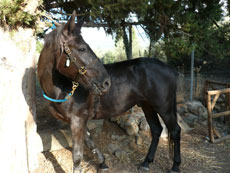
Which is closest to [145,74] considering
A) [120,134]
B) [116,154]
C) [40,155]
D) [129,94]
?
[129,94]

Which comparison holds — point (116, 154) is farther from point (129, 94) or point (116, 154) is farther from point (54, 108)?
point (54, 108)

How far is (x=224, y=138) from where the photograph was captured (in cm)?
441

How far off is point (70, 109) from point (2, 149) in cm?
87

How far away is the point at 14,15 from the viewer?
7.57ft

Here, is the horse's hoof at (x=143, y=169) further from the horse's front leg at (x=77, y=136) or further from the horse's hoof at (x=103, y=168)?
the horse's front leg at (x=77, y=136)

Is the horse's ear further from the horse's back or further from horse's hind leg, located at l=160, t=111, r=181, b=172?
horse's hind leg, located at l=160, t=111, r=181, b=172

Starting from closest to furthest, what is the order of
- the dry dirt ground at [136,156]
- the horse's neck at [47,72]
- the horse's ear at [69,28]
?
the horse's ear at [69,28], the horse's neck at [47,72], the dry dirt ground at [136,156]

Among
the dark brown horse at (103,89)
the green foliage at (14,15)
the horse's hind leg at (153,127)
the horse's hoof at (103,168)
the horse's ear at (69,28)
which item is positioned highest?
the green foliage at (14,15)

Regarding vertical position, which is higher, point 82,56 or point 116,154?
point 82,56

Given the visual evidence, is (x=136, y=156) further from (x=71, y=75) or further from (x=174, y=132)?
(x=71, y=75)

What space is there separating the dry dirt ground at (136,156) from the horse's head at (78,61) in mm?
1744

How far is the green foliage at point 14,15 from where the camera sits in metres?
2.17

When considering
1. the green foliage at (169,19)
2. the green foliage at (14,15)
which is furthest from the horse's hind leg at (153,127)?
the green foliage at (14,15)

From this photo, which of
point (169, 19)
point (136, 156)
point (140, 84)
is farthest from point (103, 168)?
point (169, 19)
